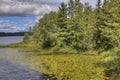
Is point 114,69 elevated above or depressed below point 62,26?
below

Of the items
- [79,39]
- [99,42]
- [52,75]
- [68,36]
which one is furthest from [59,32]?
[52,75]

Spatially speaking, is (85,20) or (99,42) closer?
(99,42)

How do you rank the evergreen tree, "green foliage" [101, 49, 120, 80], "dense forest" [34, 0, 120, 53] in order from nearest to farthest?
"green foliage" [101, 49, 120, 80]
"dense forest" [34, 0, 120, 53]
the evergreen tree

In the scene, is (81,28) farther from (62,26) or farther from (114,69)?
(114,69)

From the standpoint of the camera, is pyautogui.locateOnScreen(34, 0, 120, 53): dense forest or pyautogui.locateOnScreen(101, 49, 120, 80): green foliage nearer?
pyautogui.locateOnScreen(101, 49, 120, 80): green foliage

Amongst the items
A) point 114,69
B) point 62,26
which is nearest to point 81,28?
point 62,26

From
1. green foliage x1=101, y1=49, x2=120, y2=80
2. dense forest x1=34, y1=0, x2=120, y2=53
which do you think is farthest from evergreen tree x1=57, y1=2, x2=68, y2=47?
green foliage x1=101, y1=49, x2=120, y2=80

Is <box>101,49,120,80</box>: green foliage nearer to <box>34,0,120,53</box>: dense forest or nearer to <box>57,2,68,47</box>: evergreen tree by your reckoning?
<box>34,0,120,53</box>: dense forest

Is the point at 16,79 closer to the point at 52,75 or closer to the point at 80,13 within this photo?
the point at 52,75

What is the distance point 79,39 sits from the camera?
3017 inches

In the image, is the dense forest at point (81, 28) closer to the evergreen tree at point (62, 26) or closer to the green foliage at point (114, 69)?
the evergreen tree at point (62, 26)

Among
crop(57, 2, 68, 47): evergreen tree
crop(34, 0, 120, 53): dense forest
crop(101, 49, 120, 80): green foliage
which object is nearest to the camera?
crop(101, 49, 120, 80): green foliage

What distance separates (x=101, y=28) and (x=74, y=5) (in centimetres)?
1681

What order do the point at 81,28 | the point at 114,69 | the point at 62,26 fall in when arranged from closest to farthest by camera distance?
the point at 114,69 < the point at 81,28 < the point at 62,26
